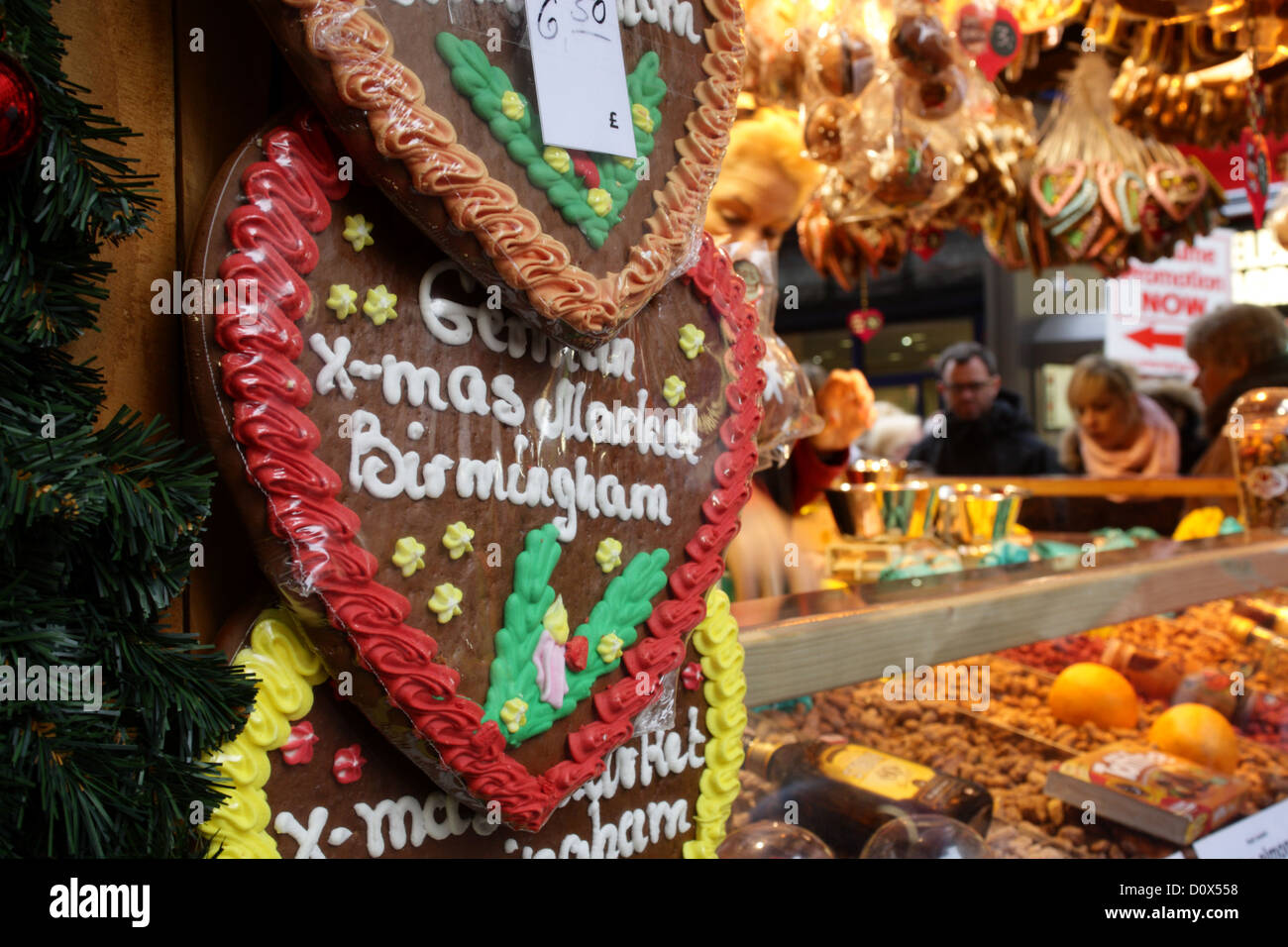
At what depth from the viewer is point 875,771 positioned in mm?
1267

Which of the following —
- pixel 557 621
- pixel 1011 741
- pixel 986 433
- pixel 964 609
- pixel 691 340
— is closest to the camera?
pixel 557 621

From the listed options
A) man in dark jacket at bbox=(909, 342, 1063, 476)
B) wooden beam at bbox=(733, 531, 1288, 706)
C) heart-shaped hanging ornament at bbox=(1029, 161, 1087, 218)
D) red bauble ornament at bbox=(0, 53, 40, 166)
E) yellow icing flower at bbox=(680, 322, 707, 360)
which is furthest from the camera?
man in dark jacket at bbox=(909, 342, 1063, 476)

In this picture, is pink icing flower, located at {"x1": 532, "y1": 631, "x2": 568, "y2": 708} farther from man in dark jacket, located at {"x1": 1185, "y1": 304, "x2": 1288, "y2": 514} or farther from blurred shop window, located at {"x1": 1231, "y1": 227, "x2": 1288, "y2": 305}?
blurred shop window, located at {"x1": 1231, "y1": 227, "x2": 1288, "y2": 305}

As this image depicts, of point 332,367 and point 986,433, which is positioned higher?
point 986,433

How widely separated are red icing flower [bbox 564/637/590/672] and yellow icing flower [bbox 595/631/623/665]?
0.6 inches

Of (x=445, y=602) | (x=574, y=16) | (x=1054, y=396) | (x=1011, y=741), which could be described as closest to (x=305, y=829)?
(x=445, y=602)

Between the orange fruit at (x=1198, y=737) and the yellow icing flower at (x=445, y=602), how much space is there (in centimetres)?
139

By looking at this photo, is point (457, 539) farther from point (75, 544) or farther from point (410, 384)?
point (75, 544)

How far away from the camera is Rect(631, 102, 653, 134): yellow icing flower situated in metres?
0.69

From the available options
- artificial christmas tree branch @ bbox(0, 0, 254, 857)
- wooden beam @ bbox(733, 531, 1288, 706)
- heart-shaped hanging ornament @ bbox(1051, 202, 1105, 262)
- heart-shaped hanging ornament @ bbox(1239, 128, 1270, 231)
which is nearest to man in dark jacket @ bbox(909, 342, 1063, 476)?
heart-shaped hanging ornament @ bbox(1051, 202, 1105, 262)

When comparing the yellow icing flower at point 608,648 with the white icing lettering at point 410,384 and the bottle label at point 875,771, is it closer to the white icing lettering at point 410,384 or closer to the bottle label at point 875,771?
the white icing lettering at point 410,384

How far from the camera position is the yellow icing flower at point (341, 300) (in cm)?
58

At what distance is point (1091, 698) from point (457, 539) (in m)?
1.36

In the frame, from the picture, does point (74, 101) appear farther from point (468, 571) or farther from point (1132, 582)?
point (1132, 582)
